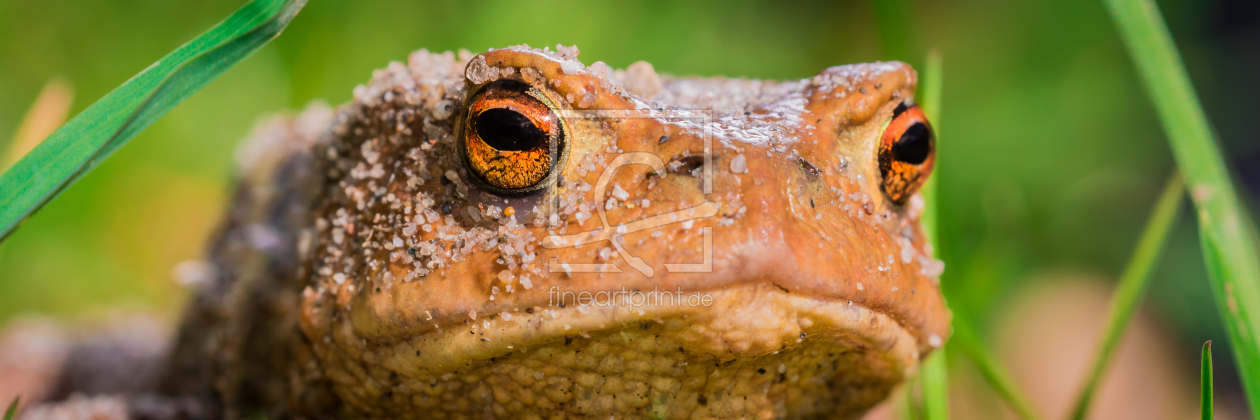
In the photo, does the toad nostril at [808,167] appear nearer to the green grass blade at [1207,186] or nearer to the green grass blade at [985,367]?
the green grass blade at [1207,186]

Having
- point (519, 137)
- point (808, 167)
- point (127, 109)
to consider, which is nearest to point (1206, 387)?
point (808, 167)

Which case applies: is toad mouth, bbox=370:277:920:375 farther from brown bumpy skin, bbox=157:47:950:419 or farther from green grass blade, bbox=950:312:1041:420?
green grass blade, bbox=950:312:1041:420

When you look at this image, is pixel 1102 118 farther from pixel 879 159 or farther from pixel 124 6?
pixel 124 6

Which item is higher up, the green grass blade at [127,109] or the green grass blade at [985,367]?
the green grass blade at [127,109]

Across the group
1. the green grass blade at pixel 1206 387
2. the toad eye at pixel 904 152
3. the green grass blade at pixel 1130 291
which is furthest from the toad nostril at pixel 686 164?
the green grass blade at pixel 1130 291

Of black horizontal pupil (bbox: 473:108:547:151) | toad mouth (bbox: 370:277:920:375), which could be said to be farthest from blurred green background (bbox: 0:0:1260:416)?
black horizontal pupil (bbox: 473:108:547:151)
